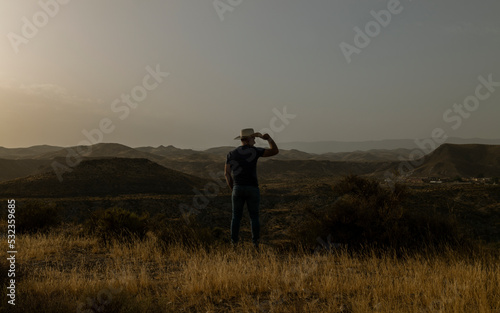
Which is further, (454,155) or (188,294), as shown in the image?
(454,155)

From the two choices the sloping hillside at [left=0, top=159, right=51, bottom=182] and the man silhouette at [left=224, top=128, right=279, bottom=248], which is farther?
the sloping hillside at [left=0, top=159, right=51, bottom=182]

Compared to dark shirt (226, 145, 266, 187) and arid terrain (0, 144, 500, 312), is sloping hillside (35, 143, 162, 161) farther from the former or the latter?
dark shirt (226, 145, 266, 187)

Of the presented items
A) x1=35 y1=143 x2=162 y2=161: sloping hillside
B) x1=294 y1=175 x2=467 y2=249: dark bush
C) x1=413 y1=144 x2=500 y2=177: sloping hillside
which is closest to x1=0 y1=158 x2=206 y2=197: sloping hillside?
x1=294 y1=175 x2=467 y2=249: dark bush

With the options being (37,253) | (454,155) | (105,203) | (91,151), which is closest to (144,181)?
(105,203)

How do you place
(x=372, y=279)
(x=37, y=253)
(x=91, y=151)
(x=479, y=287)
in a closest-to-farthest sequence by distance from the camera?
(x=479, y=287) → (x=372, y=279) → (x=37, y=253) → (x=91, y=151)

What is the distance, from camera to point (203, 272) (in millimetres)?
4355

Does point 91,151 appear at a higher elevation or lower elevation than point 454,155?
higher

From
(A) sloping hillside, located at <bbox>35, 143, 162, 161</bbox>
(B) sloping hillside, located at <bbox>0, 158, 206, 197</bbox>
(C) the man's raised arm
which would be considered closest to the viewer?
(C) the man's raised arm

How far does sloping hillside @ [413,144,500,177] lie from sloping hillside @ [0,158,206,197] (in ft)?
131

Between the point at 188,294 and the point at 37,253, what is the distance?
4259mm

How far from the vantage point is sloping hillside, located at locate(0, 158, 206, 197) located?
31.7 meters

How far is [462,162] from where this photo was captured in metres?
56.3

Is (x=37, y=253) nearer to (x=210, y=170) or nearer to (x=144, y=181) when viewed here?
(x=144, y=181)

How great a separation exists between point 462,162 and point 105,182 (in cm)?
5770
